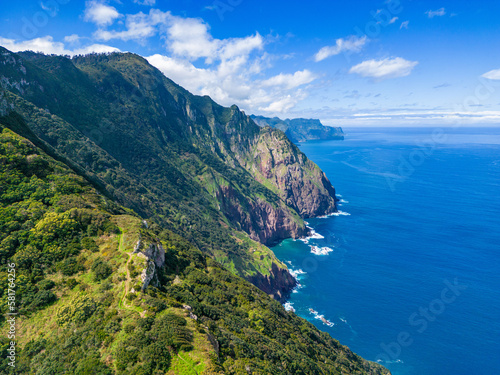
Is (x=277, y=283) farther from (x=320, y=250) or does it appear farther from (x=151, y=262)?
(x=151, y=262)

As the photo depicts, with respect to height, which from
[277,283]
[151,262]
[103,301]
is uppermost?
[277,283]

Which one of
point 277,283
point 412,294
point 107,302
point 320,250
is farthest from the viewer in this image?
point 320,250

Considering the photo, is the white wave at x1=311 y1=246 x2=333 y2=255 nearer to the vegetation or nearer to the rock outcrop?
the vegetation

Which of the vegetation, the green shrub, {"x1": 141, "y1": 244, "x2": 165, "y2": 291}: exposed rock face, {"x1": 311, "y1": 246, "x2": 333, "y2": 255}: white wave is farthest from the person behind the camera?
{"x1": 311, "y1": 246, "x2": 333, "y2": 255}: white wave

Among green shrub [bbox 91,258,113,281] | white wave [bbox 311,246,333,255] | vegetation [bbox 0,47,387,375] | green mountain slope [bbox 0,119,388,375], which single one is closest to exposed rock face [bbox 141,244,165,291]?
green mountain slope [bbox 0,119,388,375]

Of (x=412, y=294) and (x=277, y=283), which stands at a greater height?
(x=412, y=294)

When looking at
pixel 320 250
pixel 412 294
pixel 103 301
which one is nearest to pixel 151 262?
pixel 103 301

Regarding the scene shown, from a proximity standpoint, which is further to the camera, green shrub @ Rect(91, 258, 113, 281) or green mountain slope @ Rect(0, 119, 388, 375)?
green shrub @ Rect(91, 258, 113, 281)

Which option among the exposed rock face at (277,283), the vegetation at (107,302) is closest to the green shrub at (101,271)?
the vegetation at (107,302)
